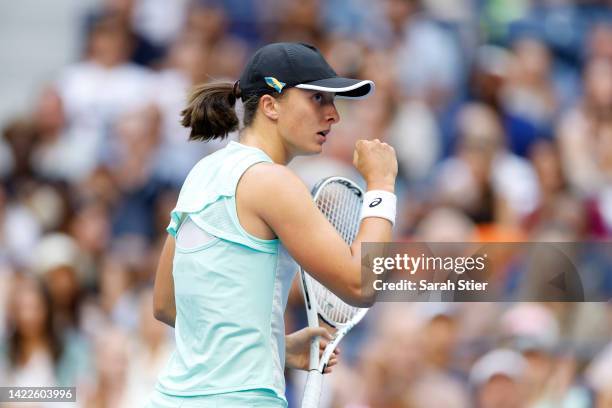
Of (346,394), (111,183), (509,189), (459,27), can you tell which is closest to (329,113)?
(346,394)

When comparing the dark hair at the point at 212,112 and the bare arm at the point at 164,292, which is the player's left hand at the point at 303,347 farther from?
the dark hair at the point at 212,112

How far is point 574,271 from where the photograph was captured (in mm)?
5625

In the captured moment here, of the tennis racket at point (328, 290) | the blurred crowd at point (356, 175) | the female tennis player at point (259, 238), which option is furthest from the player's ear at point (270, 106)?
the blurred crowd at point (356, 175)

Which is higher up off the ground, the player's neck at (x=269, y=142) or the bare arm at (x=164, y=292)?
the player's neck at (x=269, y=142)

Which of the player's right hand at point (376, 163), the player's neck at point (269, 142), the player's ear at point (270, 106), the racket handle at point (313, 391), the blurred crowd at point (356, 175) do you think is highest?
the blurred crowd at point (356, 175)

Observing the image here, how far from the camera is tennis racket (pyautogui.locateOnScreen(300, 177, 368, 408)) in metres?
3.04

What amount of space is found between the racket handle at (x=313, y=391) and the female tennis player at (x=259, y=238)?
167 millimetres

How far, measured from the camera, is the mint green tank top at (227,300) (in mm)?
2701

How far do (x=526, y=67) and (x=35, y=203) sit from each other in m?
3.13

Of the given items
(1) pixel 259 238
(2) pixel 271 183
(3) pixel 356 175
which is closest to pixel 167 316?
(1) pixel 259 238

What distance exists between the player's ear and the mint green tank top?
0.38 ft

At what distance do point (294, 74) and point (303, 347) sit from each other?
0.72 metres

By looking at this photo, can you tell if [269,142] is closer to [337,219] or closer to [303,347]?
[337,219]

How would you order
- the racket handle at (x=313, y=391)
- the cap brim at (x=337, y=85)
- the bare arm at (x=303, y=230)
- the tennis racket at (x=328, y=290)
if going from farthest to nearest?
the tennis racket at (x=328, y=290) → the racket handle at (x=313, y=391) → the cap brim at (x=337, y=85) → the bare arm at (x=303, y=230)
